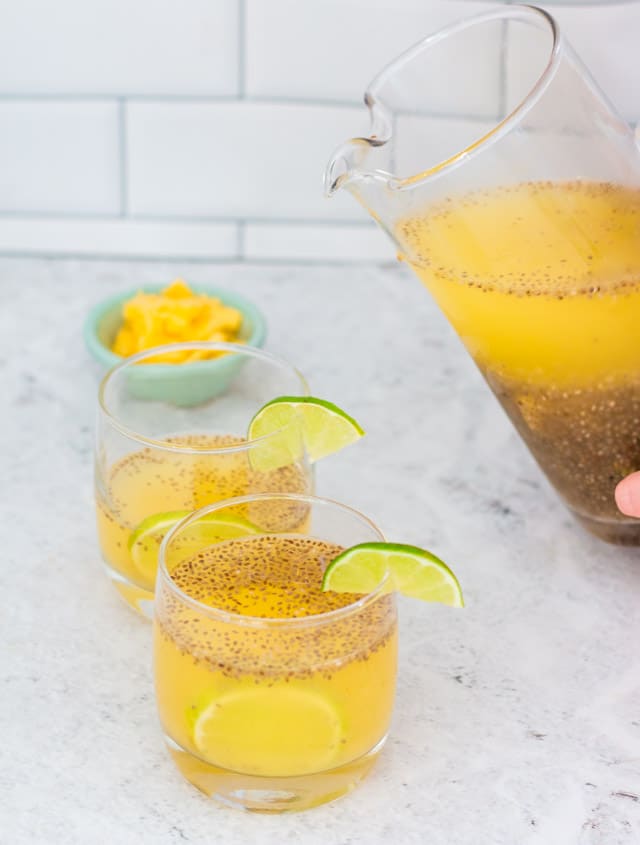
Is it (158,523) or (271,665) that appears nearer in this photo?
(271,665)

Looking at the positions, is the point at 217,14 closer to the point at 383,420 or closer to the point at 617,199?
the point at 383,420

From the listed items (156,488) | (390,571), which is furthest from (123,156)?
(390,571)

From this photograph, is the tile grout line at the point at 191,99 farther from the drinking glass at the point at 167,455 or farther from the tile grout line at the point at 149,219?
the drinking glass at the point at 167,455

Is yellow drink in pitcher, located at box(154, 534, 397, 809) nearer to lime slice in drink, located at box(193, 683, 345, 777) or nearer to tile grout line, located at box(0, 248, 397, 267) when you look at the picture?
lime slice in drink, located at box(193, 683, 345, 777)

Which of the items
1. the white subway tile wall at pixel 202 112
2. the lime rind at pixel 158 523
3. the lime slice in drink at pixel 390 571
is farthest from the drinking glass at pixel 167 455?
the white subway tile wall at pixel 202 112

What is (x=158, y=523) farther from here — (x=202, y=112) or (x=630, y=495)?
(x=202, y=112)
